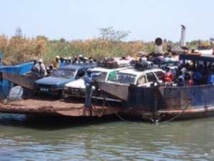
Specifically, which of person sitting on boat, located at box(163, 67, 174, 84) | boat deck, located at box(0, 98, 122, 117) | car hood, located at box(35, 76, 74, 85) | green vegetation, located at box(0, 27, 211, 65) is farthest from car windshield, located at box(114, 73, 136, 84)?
green vegetation, located at box(0, 27, 211, 65)

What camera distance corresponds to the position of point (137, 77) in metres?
21.5

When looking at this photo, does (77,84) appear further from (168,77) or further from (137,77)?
(168,77)

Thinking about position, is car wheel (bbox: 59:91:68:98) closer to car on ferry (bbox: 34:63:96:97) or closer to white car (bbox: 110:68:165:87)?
car on ferry (bbox: 34:63:96:97)

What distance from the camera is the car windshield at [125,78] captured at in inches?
844

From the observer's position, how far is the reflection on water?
15.5 m

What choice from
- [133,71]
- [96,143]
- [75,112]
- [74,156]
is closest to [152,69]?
[133,71]

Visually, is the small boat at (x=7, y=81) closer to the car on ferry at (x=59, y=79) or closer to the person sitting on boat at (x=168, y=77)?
the car on ferry at (x=59, y=79)

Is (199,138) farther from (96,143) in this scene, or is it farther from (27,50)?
(27,50)

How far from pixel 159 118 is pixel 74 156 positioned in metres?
6.23

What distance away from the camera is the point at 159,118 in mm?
20922

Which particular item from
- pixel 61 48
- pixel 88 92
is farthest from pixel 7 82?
pixel 61 48

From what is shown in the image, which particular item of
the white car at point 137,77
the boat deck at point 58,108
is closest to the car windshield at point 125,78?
the white car at point 137,77

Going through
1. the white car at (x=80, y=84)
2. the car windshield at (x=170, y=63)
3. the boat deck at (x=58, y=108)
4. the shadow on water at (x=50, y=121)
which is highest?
the car windshield at (x=170, y=63)

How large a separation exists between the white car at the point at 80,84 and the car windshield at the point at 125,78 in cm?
24
